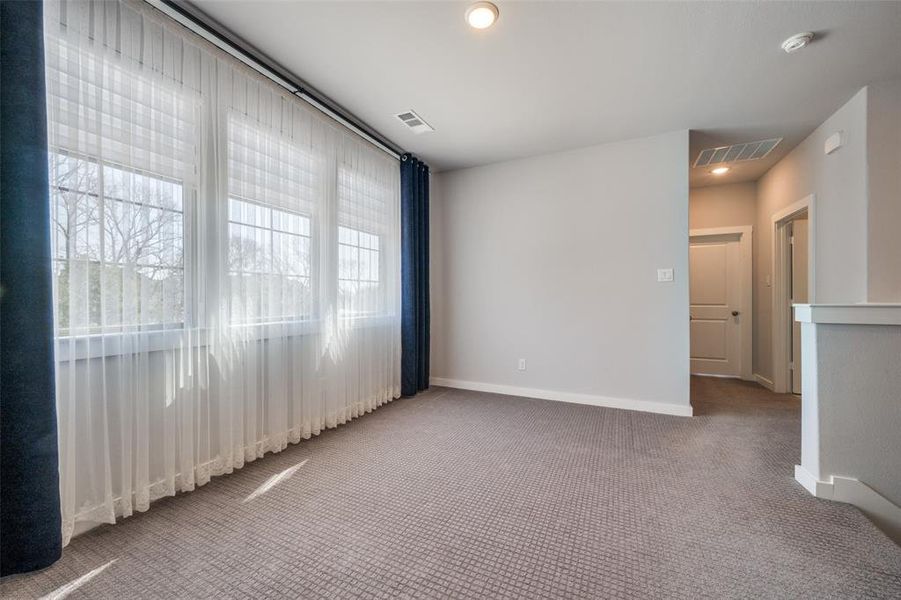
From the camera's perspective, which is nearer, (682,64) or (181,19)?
(181,19)

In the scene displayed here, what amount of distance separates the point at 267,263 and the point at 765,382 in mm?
5620

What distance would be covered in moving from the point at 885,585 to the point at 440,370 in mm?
3606

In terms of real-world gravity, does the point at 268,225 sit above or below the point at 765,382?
above

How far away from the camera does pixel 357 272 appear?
3188 millimetres

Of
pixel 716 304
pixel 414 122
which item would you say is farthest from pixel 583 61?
pixel 716 304

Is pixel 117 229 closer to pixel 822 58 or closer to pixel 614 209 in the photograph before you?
pixel 614 209

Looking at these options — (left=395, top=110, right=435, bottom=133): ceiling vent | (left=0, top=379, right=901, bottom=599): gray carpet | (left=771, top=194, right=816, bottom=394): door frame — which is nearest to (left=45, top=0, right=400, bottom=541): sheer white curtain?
(left=0, top=379, right=901, bottom=599): gray carpet

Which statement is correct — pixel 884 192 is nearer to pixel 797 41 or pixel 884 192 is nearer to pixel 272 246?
pixel 797 41

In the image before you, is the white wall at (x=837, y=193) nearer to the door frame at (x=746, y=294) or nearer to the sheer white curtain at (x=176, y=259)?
the door frame at (x=746, y=294)

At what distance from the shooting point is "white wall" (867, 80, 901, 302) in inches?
98.8

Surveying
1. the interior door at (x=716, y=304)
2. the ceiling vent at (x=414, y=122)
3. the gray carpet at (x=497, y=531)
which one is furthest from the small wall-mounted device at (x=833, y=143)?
the ceiling vent at (x=414, y=122)

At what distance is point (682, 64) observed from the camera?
2.28 metres

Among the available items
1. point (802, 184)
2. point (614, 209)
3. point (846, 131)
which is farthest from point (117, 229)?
point (802, 184)

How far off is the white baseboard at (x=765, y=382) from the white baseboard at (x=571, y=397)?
1.79 m
